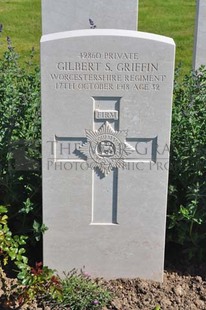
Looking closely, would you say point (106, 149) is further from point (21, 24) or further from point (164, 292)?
point (21, 24)

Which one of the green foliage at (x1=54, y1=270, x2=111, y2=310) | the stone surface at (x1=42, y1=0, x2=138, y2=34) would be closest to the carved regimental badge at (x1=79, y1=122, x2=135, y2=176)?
the green foliage at (x1=54, y1=270, x2=111, y2=310)

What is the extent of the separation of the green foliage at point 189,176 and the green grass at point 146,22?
4.87 meters

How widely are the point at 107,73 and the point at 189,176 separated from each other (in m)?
1.03

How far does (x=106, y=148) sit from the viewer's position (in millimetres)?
3682

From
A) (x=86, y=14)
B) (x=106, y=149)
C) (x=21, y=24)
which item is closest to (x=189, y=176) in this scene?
(x=106, y=149)

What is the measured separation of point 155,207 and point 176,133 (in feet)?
2.17

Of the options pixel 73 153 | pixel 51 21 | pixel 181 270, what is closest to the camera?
pixel 73 153

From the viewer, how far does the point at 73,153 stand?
3.69 m

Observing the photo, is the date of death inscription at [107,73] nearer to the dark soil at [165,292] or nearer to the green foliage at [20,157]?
the green foliage at [20,157]

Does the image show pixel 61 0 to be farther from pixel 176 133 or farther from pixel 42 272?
pixel 42 272

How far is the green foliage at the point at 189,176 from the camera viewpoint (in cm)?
392

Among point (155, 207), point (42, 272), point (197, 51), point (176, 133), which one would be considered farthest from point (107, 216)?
point (197, 51)

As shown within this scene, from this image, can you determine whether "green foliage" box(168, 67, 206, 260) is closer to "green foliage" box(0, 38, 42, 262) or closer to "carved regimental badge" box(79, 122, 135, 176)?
"carved regimental badge" box(79, 122, 135, 176)

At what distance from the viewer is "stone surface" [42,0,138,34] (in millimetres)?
6688
